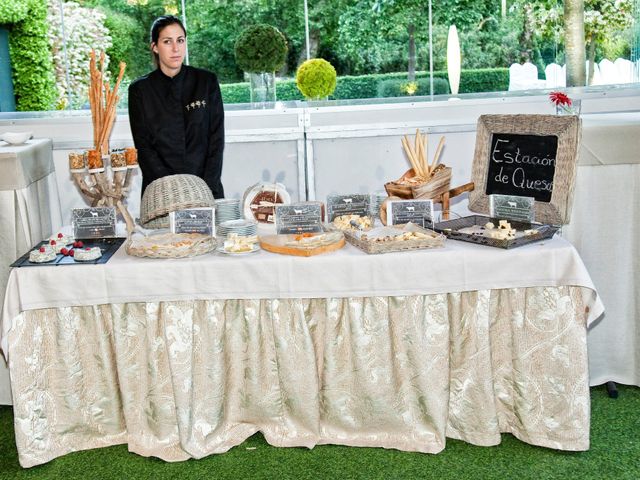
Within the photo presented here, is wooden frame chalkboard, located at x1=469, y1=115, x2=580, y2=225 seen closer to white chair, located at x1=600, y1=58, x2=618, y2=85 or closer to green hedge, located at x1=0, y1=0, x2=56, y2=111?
white chair, located at x1=600, y1=58, x2=618, y2=85

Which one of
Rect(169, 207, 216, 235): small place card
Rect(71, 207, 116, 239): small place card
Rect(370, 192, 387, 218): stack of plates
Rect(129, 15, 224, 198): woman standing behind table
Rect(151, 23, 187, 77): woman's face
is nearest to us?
Rect(169, 207, 216, 235): small place card

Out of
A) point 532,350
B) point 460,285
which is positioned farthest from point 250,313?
point 532,350

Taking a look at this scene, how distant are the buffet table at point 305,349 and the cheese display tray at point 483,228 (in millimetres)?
33

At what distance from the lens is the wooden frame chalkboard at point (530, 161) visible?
2482 millimetres

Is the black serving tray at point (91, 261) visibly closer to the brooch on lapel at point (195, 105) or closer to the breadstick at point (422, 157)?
the brooch on lapel at point (195, 105)

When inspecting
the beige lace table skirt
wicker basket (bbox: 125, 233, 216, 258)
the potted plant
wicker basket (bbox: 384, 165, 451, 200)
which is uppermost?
the potted plant

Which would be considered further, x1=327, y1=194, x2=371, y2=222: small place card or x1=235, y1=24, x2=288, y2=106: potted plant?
x1=235, y1=24, x2=288, y2=106: potted plant

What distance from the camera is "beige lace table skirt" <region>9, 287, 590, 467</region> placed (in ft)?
7.72

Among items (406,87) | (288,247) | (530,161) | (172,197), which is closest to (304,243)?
(288,247)

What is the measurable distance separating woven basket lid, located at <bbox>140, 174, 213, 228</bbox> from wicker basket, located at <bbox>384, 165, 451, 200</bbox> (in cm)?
59

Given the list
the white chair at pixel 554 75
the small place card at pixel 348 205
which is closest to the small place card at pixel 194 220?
the small place card at pixel 348 205

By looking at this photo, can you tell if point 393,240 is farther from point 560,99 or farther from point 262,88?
point 262,88

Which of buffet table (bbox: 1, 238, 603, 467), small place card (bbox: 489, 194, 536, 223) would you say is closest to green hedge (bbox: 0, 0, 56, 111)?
buffet table (bbox: 1, 238, 603, 467)

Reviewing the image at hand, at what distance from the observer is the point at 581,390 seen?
236 cm
